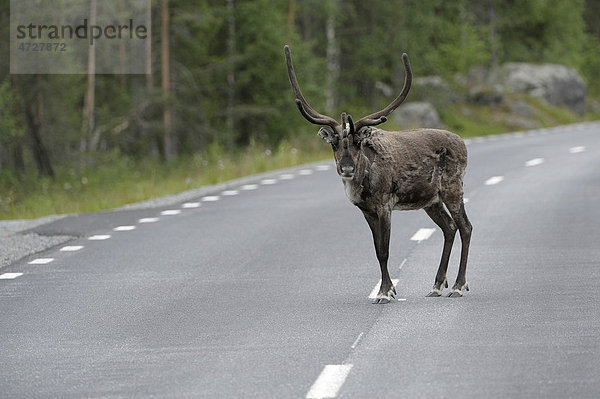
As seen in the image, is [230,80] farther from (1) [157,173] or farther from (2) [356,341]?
(2) [356,341]

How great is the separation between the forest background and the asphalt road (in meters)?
10.4

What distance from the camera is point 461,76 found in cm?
5678

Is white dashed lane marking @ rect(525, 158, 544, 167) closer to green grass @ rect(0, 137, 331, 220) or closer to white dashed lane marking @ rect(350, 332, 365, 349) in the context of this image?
green grass @ rect(0, 137, 331, 220)

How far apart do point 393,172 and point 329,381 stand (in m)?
3.34

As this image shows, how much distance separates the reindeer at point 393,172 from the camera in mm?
10953

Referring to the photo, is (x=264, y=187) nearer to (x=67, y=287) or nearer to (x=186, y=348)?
(x=67, y=287)

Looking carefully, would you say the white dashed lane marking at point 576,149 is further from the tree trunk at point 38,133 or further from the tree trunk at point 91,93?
the tree trunk at point 91,93

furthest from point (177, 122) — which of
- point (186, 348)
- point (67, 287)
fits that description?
point (186, 348)

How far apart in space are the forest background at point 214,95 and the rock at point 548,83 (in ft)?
5.25

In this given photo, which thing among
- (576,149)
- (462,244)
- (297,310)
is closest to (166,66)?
(576,149)

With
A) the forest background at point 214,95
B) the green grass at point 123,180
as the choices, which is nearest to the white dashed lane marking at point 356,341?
the green grass at point 123,180

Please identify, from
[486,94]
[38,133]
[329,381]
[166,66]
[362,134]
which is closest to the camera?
[329,381]

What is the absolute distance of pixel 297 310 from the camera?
1137 centimetres

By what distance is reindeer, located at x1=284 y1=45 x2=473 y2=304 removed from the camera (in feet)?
35.9
